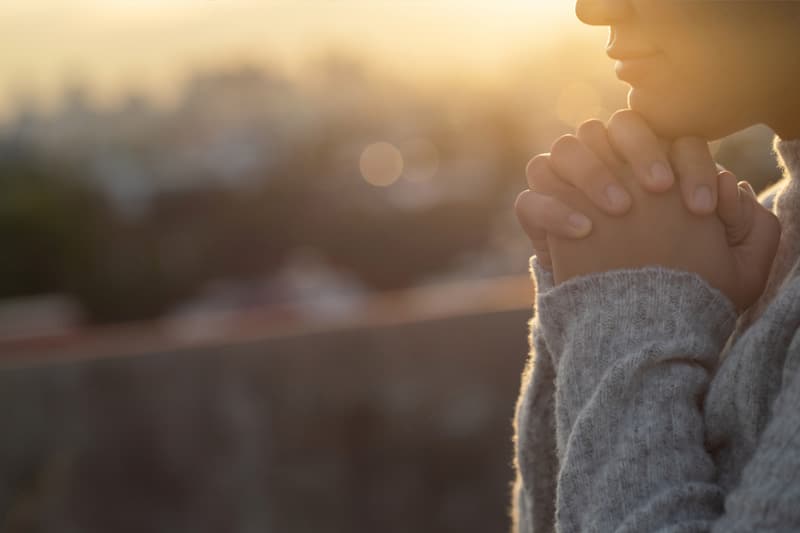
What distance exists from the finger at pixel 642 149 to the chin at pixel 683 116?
0.03 ft

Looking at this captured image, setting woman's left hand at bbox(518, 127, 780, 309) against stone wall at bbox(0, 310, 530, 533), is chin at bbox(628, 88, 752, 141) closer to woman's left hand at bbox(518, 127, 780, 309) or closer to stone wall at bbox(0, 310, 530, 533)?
woman's left hand at bbox(518, 127, 780, 309)

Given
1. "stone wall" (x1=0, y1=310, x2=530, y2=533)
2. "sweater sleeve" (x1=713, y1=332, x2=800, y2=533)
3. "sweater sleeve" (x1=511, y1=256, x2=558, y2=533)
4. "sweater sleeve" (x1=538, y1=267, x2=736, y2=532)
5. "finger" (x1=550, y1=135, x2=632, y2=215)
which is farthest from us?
"stone wall" (x1=0, y1=310, x2=530, y2=533)

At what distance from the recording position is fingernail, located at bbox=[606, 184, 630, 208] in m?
1.05

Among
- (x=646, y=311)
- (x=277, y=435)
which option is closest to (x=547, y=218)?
(x=646, y=311)

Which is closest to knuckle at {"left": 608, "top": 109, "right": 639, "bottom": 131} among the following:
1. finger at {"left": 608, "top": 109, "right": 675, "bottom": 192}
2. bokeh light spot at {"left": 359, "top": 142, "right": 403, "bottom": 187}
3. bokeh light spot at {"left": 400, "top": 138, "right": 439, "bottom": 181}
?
finger at {"left": 608, "top": 109, "right": 675, "bottom": 192}

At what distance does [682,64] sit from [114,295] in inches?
1591

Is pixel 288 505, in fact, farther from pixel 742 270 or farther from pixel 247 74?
pixel 247 74

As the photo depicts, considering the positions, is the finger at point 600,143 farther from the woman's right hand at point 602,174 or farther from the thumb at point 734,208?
the thumb at point 734,208

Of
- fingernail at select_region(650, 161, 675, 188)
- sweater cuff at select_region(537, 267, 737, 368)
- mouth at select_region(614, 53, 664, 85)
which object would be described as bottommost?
sweater cuff at select_region(537, 267, 737, 368)

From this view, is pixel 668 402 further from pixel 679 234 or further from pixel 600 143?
pixel 600 143

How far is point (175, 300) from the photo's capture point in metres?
42.5

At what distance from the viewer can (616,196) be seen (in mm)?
1056

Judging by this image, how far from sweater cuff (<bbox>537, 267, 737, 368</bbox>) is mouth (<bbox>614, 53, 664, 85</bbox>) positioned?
0.63ft

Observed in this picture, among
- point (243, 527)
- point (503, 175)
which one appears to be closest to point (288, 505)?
point (243, 527)
